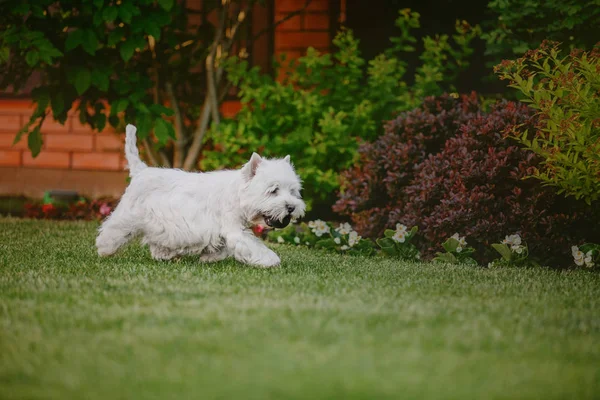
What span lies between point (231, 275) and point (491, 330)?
206 cm

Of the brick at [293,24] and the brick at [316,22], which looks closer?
the brick at [316,22]

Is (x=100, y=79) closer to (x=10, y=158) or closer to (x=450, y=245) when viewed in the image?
(x=450, y=245)

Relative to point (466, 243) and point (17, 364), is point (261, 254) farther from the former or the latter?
point (17, 364)

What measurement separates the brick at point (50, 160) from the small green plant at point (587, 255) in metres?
8.17

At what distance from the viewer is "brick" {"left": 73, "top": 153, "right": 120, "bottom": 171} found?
1183 centimetres

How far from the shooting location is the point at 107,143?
11.9 m

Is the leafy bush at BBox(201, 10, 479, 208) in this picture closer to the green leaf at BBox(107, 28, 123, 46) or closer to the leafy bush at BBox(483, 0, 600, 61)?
the leafy bush at BBox(483, 0, 600, 61)

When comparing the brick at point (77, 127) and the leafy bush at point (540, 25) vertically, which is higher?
the leafy bush at point (540, 25)

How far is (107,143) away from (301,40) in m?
3.46

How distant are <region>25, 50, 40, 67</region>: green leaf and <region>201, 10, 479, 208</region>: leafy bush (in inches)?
87.0

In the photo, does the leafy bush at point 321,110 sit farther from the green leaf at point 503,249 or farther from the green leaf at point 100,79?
the green leaf at point 503,249

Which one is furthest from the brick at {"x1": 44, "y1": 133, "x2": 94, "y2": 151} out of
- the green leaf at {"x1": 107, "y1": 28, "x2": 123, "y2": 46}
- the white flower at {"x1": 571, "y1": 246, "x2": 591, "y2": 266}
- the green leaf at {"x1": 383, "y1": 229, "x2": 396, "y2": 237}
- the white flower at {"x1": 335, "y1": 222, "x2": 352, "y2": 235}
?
the white flower at {"x1": 571, "y1": 246, "x2": 591, "y2": 266}

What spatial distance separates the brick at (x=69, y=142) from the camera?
11.9 metres

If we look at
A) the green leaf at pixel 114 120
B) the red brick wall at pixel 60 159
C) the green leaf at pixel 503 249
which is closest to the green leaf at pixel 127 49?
the green leaf at pixel 114 120
